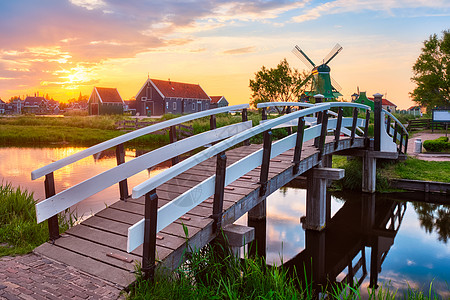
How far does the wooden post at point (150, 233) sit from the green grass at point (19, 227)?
5.90 ft

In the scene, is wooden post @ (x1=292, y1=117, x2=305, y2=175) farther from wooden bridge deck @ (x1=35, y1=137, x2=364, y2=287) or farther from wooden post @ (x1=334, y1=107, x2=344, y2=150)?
wooden post @ (x1=334, y1=107, x2=344, y2=150)

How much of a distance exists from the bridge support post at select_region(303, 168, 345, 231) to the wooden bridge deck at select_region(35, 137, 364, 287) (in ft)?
8.29

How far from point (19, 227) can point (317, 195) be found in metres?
6.27

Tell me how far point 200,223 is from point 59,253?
67.7 inches

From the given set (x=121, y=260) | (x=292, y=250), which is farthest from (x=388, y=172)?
(x=121, y=260)

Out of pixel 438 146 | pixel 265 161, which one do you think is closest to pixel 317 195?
pixel 265 161

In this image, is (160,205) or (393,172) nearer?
(160,205)

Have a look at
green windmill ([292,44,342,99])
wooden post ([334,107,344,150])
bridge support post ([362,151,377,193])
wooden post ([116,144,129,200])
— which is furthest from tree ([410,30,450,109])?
wooden post ([116,144,129,200])

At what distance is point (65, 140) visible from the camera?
Result: 28.3 m

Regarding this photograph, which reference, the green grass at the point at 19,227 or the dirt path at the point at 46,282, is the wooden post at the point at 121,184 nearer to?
the green grass at the point at 19,227

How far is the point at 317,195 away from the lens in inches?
356

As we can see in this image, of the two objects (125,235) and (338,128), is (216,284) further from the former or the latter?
(338,128)

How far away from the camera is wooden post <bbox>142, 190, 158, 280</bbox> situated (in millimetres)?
3713

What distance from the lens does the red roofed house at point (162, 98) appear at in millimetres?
48300
